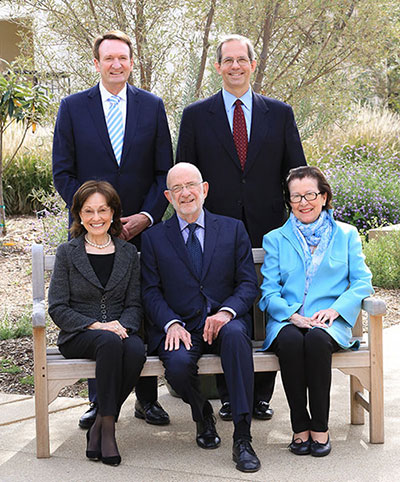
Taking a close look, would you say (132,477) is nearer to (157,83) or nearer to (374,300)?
(374,300)

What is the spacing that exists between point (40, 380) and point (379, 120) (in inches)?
457

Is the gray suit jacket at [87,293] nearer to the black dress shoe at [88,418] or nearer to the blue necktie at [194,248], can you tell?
the blue necktie at [194,248]

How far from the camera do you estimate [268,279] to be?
416cm

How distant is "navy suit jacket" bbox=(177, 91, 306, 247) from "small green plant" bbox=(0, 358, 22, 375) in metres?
1.84

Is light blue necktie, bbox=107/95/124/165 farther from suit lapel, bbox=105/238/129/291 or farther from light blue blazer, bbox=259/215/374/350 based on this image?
light blue blazer, bbox=259/215/374/350

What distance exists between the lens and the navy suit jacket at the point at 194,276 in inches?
160

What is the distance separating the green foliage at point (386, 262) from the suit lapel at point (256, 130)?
149 inches

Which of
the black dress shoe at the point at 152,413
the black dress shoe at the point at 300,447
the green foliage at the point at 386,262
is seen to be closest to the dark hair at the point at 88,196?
the black dress shoe at the point at 152,413

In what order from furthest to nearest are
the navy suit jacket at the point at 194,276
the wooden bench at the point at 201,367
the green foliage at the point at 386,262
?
the green foliage at the point at 386,262 → the navy suit jacket at the point at 194,276 → the wooden bench at the point at 201,367

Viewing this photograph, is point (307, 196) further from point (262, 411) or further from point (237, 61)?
point (262, 411)

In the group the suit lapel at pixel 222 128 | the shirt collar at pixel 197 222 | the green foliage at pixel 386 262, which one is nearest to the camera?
the shirt collar at pixel 197 222

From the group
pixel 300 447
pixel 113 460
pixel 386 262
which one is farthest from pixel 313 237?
pixel 386 262

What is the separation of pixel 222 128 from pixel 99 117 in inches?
27.5

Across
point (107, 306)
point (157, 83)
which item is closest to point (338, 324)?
point (107, 306)
